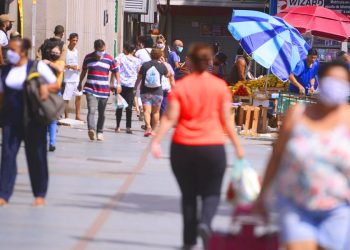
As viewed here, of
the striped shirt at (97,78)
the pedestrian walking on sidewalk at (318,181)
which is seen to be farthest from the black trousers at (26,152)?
the striped shirt at (97,78)

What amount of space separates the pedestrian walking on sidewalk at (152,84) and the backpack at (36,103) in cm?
911

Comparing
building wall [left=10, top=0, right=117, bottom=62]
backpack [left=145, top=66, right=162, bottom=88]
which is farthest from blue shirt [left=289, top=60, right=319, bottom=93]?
building wall [left=10, top=0, right=117, bottom=62]

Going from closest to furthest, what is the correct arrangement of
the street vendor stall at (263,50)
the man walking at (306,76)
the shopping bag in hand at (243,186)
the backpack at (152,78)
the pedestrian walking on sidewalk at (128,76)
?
the shopping bag in hand at (243,186), the backpack at (152,78), the man walking at (306,76), the pedestrian walking on sidewalk at (128,76), the street vendor stall at (263,50)

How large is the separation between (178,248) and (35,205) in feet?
8.37

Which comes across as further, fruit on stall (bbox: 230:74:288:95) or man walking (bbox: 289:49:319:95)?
fruit on stall (bbox: 230:74:288:95)

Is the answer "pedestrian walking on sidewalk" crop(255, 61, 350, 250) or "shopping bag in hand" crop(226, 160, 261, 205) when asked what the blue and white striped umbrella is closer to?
"shopping bag in hand" crop(226, 160, 261, 205)

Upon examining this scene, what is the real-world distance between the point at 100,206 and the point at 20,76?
5.47ft

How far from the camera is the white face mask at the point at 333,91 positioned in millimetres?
6406

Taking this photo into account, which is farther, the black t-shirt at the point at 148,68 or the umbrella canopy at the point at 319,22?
the umbrella canopy at the point at 319,22

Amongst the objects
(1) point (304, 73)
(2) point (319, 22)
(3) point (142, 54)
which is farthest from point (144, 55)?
(2) point (319, 22)

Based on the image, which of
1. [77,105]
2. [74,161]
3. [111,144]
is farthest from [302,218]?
[77,105]

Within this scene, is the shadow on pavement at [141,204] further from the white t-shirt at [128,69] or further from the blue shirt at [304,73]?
the white t-shirt at [128,69]

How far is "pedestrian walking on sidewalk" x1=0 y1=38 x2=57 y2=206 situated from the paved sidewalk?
1.28ft

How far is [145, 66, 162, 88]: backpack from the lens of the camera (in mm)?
20328
